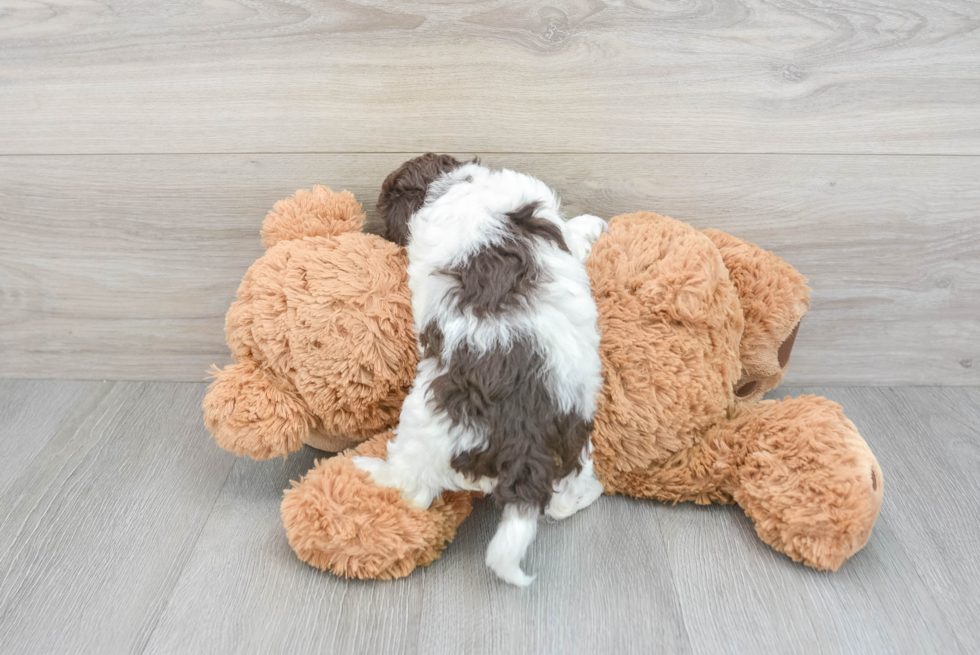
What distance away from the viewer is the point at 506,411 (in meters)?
0.63

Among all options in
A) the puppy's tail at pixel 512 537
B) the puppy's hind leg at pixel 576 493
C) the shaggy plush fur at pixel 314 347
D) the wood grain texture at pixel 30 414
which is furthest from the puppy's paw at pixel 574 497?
the wood grain texture at pixel 30 414

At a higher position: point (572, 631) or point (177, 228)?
point (177, 228)

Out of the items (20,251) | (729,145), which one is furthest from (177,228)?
(729,145)

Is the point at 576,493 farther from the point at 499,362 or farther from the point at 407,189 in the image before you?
the point at 407,189

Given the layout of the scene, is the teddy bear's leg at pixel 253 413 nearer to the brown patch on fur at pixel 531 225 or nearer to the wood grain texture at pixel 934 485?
the brown patch on fur at pixel 531 225

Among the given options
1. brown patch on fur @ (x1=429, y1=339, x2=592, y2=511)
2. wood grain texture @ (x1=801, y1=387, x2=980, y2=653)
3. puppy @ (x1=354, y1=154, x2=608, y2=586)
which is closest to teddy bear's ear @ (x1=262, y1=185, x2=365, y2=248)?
puppy @ (x1=354, y1=154, x2=608, y2=586)

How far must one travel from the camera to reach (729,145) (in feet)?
2.76

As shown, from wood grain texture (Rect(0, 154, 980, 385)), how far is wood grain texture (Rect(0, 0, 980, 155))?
0.10 ft

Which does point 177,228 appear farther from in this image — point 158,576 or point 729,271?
point 729,271

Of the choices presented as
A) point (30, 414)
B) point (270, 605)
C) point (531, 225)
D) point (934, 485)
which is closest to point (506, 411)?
point (531, 225)

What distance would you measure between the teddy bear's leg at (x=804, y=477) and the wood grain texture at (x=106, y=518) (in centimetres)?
62

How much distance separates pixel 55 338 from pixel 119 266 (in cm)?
18

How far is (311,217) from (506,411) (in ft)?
1.12

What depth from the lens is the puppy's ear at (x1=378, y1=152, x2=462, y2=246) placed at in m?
0.74
